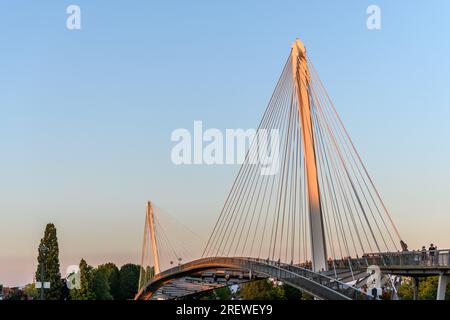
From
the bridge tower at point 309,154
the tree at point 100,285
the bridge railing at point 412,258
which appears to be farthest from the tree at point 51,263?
the bridge railing at point 412,258

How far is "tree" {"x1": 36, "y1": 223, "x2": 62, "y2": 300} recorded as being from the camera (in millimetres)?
107938

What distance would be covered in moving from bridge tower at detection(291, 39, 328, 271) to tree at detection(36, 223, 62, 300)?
68.2 meters

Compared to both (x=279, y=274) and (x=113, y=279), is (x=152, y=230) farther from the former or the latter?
(x=279, y=274)

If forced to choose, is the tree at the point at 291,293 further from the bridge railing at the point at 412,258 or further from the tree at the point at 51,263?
the bridge railing at the point at 412,258

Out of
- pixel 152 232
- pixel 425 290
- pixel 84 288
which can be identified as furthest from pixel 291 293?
pixel 425 290

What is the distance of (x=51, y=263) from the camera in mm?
110938

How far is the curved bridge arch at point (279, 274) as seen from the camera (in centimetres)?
3512

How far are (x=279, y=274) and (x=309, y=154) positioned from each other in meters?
9.95

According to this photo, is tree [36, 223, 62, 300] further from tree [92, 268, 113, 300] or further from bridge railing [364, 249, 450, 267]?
bridge railing [364, 249, 450, 267]

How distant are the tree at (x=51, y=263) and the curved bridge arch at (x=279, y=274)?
50.5 feet
